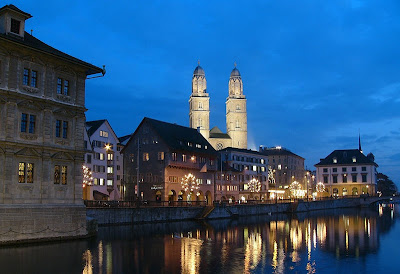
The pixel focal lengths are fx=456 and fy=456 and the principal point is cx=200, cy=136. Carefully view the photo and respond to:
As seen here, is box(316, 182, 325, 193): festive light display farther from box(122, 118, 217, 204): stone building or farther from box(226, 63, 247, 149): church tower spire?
box(122, 118, 217, 204): stone building

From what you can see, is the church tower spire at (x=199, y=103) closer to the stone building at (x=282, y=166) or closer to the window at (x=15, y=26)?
the stone building at (x=282, y=166)

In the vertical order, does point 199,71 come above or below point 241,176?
above

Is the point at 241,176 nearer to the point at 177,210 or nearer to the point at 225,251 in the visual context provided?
the point at 177,210

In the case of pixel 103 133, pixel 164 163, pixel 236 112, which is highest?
pixel 236 112

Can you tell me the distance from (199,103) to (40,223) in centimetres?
14784

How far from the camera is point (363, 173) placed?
503ft

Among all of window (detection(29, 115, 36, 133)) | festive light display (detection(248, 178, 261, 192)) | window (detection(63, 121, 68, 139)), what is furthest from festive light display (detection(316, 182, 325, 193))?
window (detection(29, 115, 36, 133))

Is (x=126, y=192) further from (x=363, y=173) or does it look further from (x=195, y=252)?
(x=363, y=173)

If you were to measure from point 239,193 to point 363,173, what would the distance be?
60.7 m

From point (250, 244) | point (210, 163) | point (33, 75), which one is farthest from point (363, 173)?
point (33, 75)

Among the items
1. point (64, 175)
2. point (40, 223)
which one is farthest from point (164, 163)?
point (40, 223)

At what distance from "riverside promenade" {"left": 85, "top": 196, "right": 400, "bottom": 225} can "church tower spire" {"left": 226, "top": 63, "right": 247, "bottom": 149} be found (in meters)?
71.1

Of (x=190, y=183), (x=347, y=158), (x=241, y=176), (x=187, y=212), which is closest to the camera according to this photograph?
(x=187, y=212)

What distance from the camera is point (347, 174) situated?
155m
